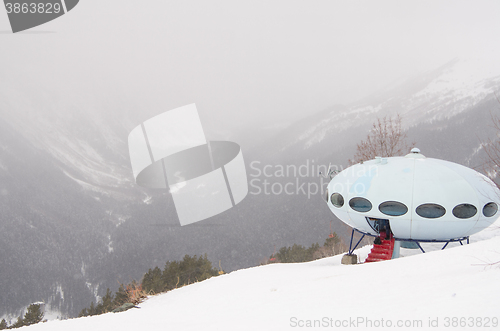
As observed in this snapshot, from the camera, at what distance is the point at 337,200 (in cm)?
1441

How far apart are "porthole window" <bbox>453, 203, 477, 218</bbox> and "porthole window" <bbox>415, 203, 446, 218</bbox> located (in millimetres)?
554

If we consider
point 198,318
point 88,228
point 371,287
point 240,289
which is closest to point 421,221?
point 371,287

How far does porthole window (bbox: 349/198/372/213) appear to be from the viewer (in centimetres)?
1277

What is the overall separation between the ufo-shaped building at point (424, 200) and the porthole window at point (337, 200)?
432mm

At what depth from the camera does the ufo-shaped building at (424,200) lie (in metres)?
11.8

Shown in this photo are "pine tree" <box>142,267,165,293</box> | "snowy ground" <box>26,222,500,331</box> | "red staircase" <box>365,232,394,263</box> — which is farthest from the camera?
"pine tree" <box>142,267,165,293</box>

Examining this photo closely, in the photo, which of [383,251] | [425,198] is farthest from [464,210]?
[383,251]

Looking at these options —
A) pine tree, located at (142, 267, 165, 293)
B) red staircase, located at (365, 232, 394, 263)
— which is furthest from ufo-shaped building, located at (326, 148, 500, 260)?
pine tree, located at (142, 267, 165, 293)

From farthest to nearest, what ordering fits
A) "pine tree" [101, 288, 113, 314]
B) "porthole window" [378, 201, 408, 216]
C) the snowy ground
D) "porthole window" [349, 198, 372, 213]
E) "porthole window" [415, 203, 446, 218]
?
"pine tree" [101, 288, 113, 314], "porthole window" [349, 198, 372, 213], "porthole window" [378, 201, 408, 216], "porthole window" [415, 203, 446, 218], the snowy ground

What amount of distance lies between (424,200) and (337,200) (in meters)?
3.84

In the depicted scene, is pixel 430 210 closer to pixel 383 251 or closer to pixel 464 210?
pixel 464 210

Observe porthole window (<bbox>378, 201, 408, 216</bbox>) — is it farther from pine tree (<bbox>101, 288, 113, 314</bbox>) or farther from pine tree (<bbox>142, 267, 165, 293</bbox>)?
pine tree (<bbox>101, 288, 113, 314</bbox>)

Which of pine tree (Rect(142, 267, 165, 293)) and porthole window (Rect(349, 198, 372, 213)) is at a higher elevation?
porthole window (Rect(349, 198, 372, 213))

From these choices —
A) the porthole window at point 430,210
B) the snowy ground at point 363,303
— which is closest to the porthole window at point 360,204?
the porthole window at point 430,210
